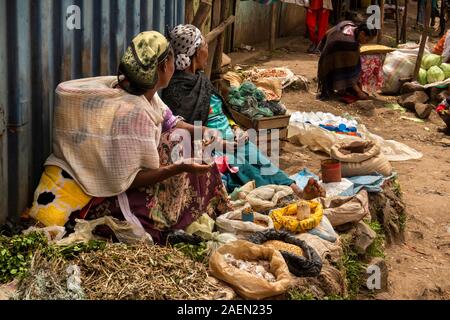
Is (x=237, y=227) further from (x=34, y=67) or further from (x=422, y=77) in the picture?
(x=422, y=77)

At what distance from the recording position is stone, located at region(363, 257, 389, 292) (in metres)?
5.19

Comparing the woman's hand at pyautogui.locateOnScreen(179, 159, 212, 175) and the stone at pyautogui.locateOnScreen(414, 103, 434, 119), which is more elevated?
the woman's hand at pyautogui.locateOnScreen(179, 159, 212, 175)

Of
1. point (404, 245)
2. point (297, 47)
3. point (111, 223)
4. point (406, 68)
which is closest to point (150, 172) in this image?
point (111, 223)

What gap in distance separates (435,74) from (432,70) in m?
0.09

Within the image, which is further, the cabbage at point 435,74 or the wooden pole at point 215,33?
the cabbage at point 435,74

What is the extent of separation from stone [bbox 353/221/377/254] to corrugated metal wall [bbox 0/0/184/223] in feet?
7.41

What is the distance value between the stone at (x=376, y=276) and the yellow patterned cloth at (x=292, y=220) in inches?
24.5

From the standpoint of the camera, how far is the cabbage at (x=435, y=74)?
1116cm

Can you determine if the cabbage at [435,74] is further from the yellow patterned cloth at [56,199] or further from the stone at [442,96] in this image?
the yellow patterned cloth at [56,199]

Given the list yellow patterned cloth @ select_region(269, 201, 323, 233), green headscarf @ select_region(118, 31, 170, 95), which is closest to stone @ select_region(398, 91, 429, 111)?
yellow patterned cloth @ select_region(269, 201, 323, 233)

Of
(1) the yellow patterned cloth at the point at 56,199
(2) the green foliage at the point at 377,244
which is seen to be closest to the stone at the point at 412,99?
(2) the green foliage at the point at 377,244

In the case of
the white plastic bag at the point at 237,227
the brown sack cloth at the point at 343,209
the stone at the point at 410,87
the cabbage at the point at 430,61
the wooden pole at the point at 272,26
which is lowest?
the brown sack cloth at the point at 343,209

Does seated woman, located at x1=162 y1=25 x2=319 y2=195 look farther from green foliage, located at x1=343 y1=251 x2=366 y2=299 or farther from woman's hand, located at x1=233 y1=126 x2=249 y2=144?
green foliage, located at x1=343 y1=251 x2=366 y2=299

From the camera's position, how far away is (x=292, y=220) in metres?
4.82
